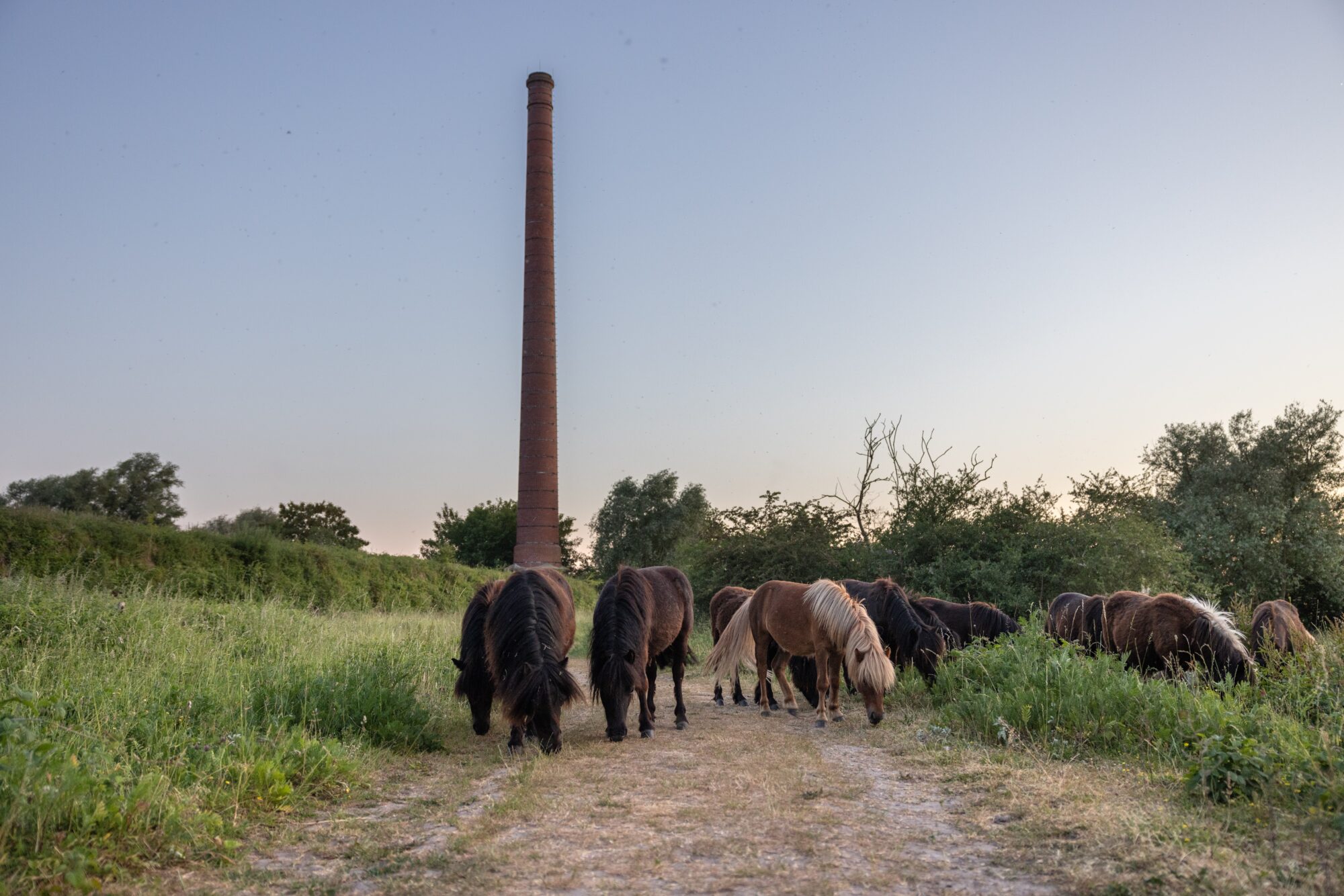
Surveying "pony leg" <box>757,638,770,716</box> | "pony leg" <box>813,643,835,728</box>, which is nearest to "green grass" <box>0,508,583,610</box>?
"pony leg" <box>757,638,770,716</box>

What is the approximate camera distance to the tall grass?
396 centimetres

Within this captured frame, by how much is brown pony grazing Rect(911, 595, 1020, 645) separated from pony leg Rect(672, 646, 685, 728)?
402 centimetres

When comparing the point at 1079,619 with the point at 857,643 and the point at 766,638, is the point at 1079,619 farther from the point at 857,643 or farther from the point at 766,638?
the point at 857,643

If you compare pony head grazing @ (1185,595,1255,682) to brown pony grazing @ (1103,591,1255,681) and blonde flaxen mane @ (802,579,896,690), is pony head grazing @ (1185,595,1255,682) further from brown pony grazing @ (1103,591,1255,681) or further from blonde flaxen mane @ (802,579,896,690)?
blonde flaxen mane @ (802,579,896,690)

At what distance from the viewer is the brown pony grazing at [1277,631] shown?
10969mm

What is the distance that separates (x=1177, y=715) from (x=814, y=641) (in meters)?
3.77

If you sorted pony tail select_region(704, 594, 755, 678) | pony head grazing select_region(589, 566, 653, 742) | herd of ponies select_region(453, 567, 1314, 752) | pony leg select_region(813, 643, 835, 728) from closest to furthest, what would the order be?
herd of ponies select_region(453, 567, 1314, 752)
pony head grazing select_region(589, 566, 653, 742)
pony leg select_region(813, 643, 835, 728)
pony tail select_region(704, 594, 755, 678)

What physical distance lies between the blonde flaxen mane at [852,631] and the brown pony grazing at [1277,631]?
17.4ft

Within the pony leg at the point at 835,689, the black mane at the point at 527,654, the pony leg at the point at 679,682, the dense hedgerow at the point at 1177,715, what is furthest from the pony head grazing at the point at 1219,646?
the black mane at the point at 527,654

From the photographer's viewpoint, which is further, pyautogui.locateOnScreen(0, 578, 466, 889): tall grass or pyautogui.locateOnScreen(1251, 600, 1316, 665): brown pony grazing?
pyautogui.locateOnScreen(1251, 600, 1316, 665): brown pony grazing

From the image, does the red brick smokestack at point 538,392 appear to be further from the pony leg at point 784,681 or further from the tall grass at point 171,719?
the pony leg at point 784,681

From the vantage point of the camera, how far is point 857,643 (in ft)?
29.4

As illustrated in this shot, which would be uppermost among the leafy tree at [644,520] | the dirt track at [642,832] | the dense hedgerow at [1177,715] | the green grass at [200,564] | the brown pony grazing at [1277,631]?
the leafy tree at [644,520]

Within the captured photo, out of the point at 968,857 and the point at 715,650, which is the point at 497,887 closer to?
the point at 968,857
